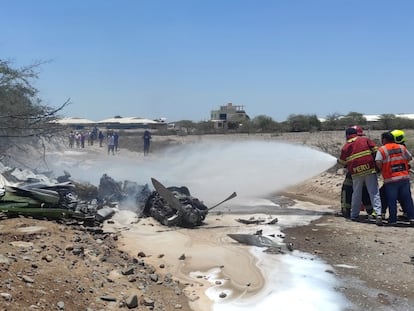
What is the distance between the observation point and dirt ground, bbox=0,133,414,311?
15.0ft

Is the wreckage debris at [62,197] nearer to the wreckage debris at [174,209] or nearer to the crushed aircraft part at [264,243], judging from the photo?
the wreckage debris at [174,209]

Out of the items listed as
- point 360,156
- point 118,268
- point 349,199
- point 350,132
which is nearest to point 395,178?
point 360,156

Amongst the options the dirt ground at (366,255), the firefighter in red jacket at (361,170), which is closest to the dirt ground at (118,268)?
the dirt ground at (366,255)

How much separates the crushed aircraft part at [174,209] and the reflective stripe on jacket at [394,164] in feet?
12.0

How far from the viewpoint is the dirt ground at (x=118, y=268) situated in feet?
15.0

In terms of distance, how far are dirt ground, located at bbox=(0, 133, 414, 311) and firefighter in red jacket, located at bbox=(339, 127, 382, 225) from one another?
944mm

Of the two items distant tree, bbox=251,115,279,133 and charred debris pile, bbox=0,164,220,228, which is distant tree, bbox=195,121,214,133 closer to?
distant tree, bbox=251,115,279,133

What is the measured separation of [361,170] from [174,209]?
386 cm

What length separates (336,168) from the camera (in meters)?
16.7

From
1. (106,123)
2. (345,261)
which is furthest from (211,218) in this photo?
(106,123)

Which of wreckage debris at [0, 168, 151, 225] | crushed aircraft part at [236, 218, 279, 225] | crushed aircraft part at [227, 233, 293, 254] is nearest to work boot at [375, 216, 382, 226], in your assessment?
crushed aircraft part at [236, 218, 279, 225]

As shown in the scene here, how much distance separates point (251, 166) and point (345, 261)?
10.8 metres

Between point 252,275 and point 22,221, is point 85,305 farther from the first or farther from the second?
point 22,221

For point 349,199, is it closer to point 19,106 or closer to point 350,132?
point 350,132
